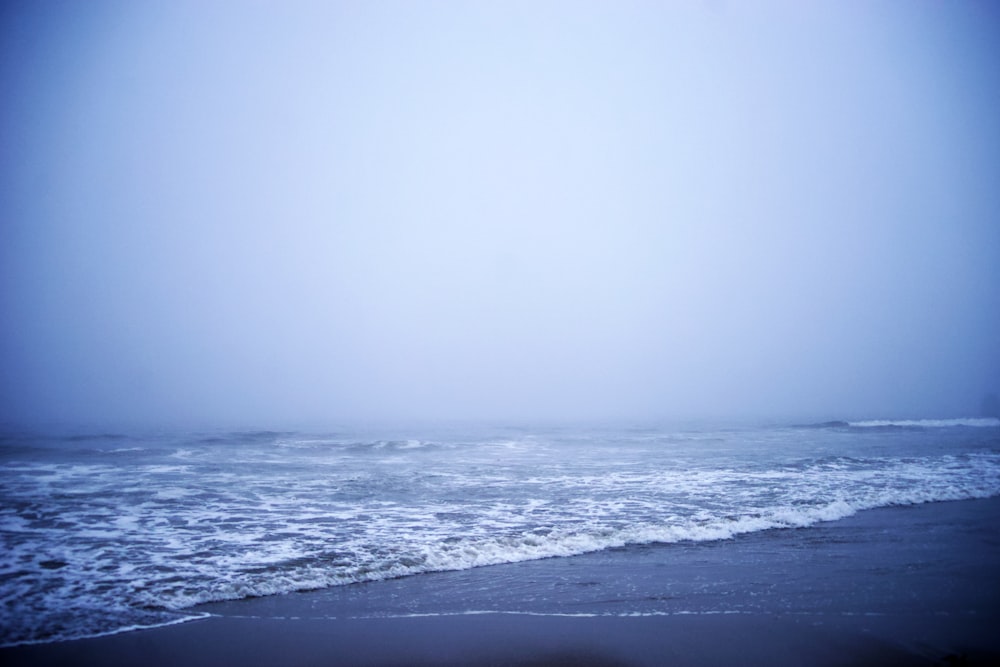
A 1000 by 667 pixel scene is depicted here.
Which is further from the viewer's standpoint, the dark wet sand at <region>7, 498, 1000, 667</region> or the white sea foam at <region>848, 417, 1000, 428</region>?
the white sea foam at <region>848, 417, 1000, 428</region>

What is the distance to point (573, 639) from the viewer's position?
5.64 metres

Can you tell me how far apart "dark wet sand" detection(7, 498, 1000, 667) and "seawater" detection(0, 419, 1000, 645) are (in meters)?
0.74

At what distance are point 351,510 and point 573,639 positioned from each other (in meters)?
8.52

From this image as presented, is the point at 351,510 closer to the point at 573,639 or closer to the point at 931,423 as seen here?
the point at 573,639

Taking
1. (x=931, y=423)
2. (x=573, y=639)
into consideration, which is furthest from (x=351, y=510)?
(x=931, y=423)

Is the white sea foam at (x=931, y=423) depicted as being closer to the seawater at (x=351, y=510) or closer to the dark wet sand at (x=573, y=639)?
the seawater at (x=351, y=510)

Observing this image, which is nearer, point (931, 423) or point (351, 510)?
point (351, 510)

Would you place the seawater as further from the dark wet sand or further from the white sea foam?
the white sea foam

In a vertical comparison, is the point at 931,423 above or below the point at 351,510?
above

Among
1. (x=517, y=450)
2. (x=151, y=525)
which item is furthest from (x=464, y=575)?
(x=517, y=450)

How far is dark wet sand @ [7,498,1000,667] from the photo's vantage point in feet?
17.2

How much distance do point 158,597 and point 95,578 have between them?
61.5 inches

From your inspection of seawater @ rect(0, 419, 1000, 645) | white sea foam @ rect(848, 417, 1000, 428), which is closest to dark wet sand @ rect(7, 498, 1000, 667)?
seawater @ rect(0, 419, 1000, 645)

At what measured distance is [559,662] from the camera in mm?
5117
